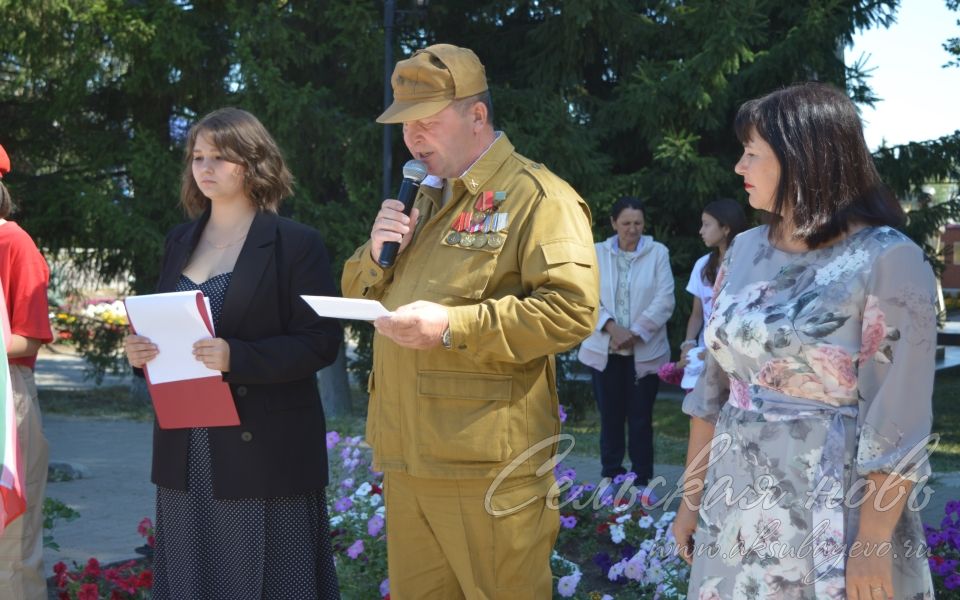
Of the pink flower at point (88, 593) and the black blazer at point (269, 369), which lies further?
the pink flower at point (88, 593)

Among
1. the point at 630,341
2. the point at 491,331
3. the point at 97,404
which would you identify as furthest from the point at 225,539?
the point at 97,404

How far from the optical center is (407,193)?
3252 millimetres

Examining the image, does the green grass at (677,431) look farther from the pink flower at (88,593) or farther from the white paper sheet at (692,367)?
the pink flower at (88,593)

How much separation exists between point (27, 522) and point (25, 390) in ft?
1.68

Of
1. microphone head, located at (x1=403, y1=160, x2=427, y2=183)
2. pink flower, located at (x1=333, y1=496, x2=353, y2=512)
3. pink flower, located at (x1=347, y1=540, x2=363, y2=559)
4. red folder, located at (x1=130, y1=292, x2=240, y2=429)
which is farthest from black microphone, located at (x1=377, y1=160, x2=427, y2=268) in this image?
pink flower, located at (x1=333, y1=496, x2=353, y2=512)

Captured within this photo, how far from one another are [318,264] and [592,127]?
340 inches

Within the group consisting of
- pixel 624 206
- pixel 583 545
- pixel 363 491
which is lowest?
pixel 583 545

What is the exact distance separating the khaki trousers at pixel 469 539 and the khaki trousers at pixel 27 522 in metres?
1.76

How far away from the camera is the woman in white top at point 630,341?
Answer: 7484 millimetres

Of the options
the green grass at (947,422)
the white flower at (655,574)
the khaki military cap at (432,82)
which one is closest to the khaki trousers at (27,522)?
the khaki military cap at (432,82)

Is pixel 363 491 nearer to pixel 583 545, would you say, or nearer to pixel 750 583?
pixel 583 545

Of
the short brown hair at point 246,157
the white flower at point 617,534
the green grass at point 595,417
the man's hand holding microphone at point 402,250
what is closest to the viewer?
the man's hand holding microphone at point 402,250

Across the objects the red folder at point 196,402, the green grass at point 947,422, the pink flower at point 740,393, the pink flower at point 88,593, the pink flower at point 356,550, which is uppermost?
the pink flower at point 740,393

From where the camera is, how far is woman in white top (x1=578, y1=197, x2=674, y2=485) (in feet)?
24.6
